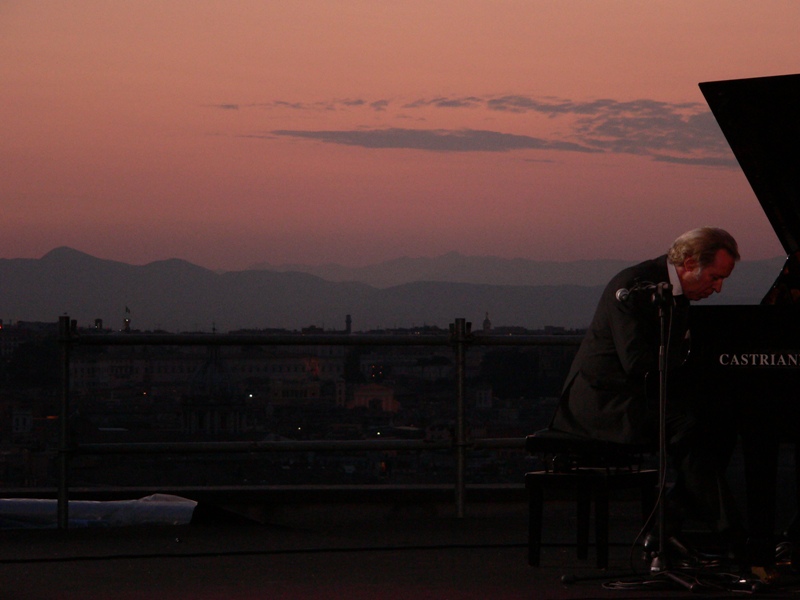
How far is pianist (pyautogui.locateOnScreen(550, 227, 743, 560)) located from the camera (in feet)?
16.7

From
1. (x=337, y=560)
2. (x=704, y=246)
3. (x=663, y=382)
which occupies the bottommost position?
(x=337, y=560)

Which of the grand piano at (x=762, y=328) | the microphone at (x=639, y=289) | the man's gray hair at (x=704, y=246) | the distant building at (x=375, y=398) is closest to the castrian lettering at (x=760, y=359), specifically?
the grand piano at (x=762, y=328)

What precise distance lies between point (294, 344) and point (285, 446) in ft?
1.75

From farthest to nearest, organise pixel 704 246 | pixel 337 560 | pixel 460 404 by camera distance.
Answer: pixel 460 404, pixel 337 560, pixel 704 246

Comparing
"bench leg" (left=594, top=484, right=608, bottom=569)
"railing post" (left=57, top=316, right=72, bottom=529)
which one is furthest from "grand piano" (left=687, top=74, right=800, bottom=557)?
"railing post" (left=57, top=316, right=72, bottom=529)

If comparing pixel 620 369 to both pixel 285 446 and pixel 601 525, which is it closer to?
pixel 601 525

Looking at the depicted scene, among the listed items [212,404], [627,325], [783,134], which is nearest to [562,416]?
[627,325]

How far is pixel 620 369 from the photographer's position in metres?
5.34

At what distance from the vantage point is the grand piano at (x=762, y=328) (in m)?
4.77

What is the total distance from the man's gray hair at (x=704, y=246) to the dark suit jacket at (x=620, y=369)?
0.38 feet

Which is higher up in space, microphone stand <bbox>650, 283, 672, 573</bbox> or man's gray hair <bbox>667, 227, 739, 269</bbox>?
man's gray hair <bbox>667, 227, 739, 269</bbox>

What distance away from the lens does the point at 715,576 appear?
5.06 m

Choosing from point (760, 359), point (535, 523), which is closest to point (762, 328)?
point (760, 359)

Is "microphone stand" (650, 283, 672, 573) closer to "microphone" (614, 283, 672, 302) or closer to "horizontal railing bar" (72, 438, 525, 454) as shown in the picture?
"microphone" (614, 283, 672, 302)
